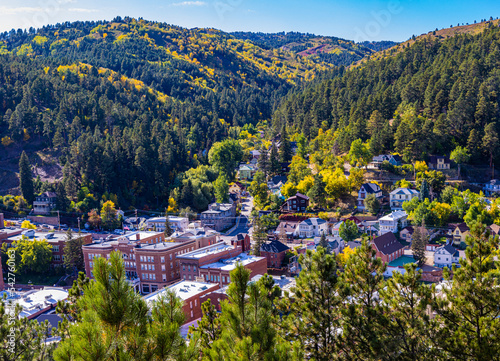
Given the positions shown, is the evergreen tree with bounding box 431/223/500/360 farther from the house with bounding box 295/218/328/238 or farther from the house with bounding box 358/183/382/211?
the house with bounding box 358/183/382/211

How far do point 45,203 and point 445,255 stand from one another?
4695 cm

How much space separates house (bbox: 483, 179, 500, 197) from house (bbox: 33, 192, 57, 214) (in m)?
51.9

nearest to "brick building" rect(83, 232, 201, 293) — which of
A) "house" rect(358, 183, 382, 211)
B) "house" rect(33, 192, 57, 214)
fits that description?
"house" rect(33, 192, 57, 214)

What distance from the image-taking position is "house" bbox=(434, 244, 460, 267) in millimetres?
40000

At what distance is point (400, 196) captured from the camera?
5178 cm

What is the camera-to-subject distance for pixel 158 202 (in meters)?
67.8

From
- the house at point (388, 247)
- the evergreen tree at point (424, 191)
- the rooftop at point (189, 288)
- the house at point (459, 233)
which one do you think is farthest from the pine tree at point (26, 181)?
the house at point (459, 233)

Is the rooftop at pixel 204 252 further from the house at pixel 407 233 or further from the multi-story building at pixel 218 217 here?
the house at pixel 407 233

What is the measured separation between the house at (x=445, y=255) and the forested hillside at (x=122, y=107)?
40196 mm

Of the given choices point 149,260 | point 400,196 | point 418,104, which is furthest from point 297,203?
point 418,104

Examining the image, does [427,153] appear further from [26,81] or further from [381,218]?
[26,81]

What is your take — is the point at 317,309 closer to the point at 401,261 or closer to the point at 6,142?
the point at 401,261

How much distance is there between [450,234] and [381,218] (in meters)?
6.68

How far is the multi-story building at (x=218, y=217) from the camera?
196 ft
